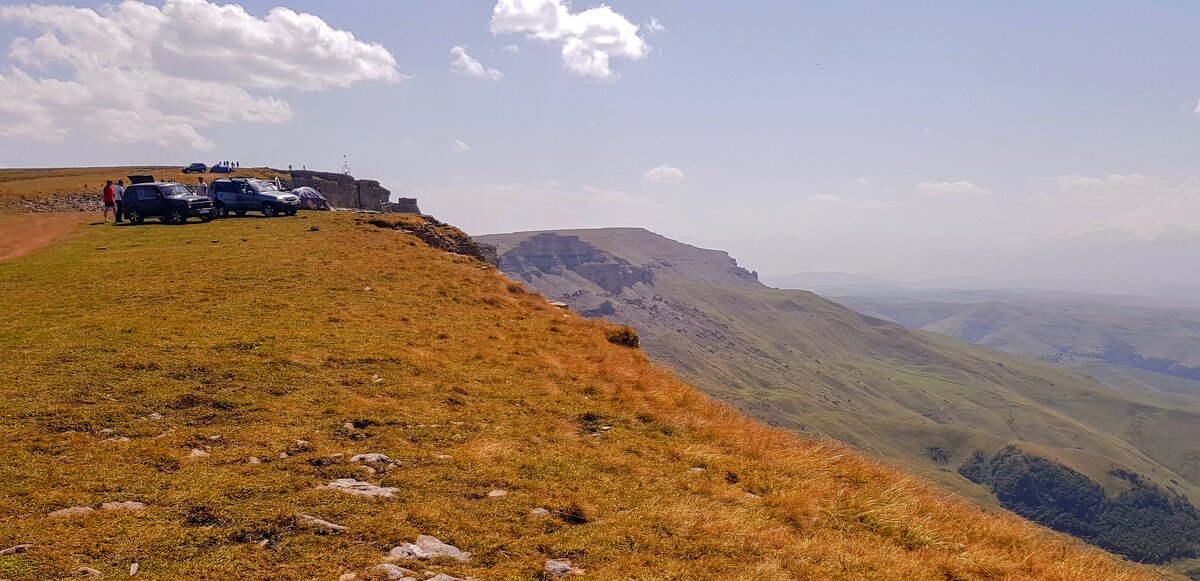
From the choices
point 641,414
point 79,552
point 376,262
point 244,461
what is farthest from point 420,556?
point 376,262

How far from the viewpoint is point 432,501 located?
32.6 ft

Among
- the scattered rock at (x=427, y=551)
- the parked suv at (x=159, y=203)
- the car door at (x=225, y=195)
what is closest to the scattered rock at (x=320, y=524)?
the scattered rock at (x=427, y=551)

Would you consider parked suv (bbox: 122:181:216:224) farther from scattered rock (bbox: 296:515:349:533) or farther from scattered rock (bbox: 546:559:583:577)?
scattered rock (bbox: 546:559:583:577)

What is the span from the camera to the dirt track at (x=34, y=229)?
1436 inches

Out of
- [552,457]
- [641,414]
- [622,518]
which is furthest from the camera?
[641,414]

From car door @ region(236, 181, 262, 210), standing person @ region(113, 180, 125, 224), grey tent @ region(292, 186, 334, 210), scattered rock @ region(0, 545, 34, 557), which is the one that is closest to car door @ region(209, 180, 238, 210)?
car door @ region(236, 181, 262, 210)

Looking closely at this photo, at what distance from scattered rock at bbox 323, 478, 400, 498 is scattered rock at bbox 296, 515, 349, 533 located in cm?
100

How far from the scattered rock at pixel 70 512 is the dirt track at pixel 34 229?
32825 mm

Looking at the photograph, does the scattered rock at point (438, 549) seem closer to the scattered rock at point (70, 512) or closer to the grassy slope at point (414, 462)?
the grassy slope at point (414, 462)

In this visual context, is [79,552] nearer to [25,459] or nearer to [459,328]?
[25,459]

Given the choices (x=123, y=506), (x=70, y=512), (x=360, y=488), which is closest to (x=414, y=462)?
(x=360, y=488)

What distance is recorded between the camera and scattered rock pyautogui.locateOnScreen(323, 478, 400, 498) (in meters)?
10.0

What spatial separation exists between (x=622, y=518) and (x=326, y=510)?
165 inches

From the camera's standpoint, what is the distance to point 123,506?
899cm
